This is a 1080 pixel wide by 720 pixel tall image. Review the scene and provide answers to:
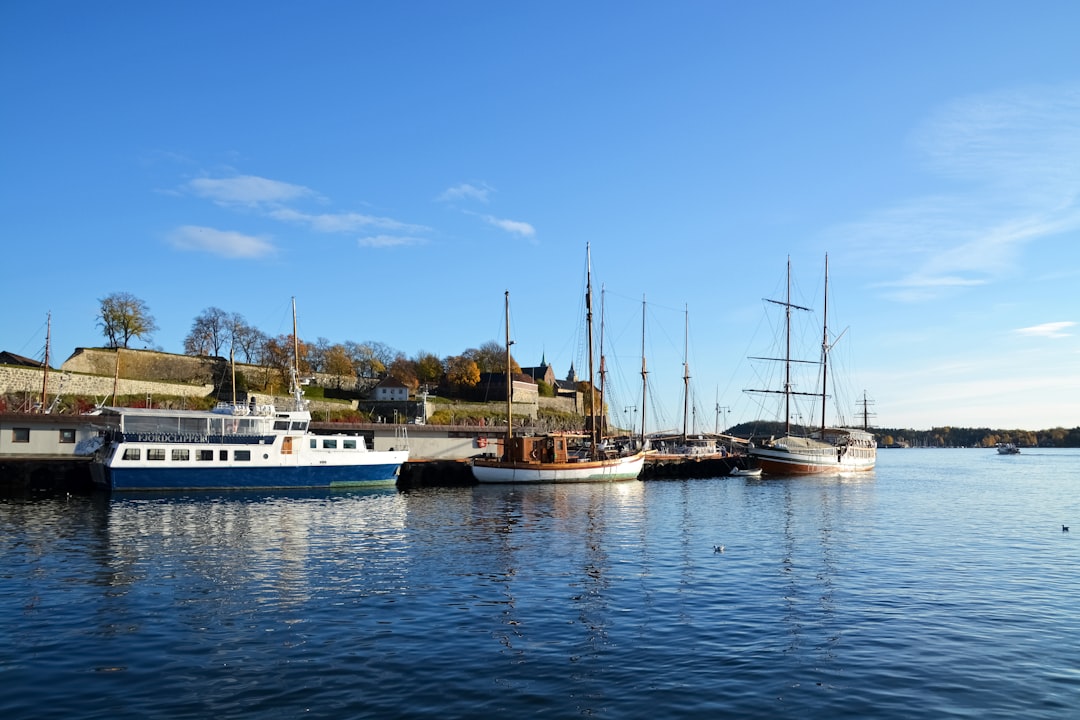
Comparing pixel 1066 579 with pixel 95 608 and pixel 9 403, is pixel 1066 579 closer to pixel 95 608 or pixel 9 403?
pixel 95 608

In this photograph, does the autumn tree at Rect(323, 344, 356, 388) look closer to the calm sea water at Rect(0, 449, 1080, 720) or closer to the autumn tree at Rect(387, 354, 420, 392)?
the autumn tree at Rect(387, 354, 420, 392)

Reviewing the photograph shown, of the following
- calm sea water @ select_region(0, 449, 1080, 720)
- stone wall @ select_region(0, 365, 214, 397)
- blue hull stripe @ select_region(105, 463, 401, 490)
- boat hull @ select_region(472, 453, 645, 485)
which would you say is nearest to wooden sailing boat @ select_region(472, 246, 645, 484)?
boat hull @ select_region(472, 453, 645, 485)

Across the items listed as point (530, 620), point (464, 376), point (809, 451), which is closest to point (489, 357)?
point (464, 376)

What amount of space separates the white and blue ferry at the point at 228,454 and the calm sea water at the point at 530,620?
576 inches

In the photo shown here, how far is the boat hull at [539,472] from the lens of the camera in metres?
61.8

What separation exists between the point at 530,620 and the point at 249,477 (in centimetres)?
3931

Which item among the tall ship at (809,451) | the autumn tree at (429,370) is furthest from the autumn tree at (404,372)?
the tall ship at (809,451)

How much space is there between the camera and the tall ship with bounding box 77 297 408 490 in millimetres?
49094

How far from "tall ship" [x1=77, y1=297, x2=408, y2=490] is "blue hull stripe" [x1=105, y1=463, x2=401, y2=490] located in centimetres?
5

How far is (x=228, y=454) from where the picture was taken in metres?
51.3

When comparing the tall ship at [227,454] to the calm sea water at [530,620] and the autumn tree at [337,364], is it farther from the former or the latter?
the autumn tree at [337,364]

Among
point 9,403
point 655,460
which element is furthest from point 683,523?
point 9,403

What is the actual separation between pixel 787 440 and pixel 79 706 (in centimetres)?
8024

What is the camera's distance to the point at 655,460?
272 ft
